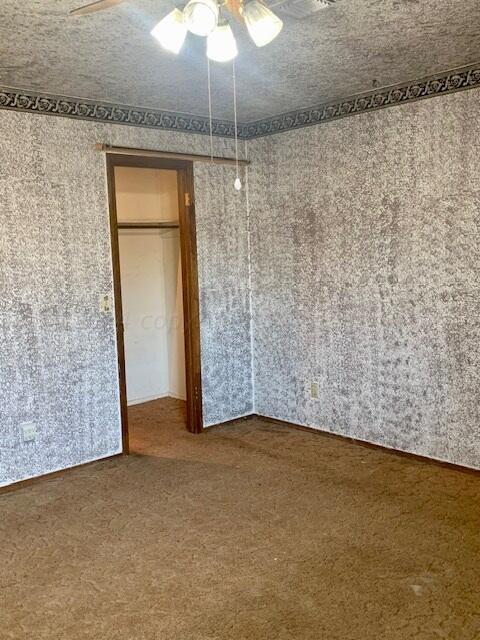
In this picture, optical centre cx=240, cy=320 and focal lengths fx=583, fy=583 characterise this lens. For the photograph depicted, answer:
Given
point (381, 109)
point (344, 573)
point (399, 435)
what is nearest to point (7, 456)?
point (344, 573)

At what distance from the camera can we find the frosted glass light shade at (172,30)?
2.09 metres

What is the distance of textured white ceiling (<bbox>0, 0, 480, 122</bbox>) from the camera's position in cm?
252

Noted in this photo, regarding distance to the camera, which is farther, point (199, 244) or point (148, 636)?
point (199, 244)

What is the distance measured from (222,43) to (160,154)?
2112 millimetres

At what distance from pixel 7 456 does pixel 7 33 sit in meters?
2.41

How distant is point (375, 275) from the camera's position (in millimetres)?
4031

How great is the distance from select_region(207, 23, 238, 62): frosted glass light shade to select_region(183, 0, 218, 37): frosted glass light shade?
7.9 inches

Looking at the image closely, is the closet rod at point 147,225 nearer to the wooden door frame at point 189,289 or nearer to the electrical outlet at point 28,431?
the wooden door frame at point 189,289

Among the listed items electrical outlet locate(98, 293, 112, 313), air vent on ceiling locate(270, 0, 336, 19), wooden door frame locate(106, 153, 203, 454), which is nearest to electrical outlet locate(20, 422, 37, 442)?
wooden door frame locate(106, 153, 203, 454)

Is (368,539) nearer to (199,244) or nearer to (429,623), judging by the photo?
(429,623)

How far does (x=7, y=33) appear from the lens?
2.64 m

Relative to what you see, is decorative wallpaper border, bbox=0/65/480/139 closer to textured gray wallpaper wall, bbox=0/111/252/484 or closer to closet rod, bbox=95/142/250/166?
textured gray wallpaper wall, bbox=0/111/252/484

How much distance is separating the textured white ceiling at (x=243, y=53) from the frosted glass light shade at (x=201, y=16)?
55 cm

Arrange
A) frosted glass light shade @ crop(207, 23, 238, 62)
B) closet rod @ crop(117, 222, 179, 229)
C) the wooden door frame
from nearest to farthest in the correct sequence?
frosted glass light shade @ crop(207, 23, 238, 62) < the wooden door frame < closet rod @ crop(117, 222, 179, 229)
